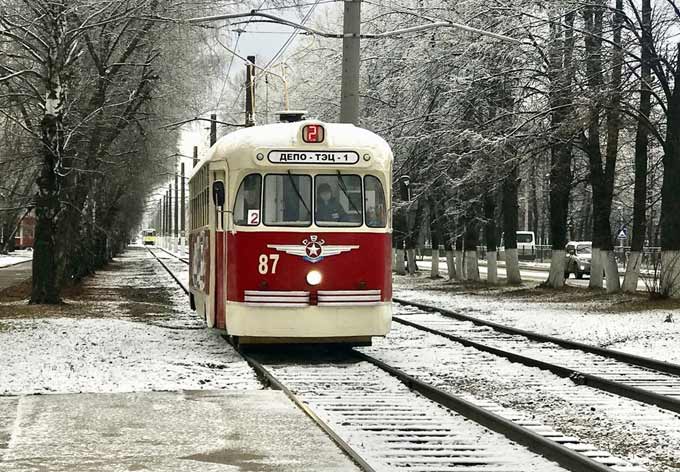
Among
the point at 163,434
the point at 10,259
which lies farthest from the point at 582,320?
the point at 10,259

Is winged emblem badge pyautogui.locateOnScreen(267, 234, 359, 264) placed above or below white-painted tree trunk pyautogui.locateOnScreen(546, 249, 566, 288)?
above

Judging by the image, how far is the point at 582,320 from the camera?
2173 cm

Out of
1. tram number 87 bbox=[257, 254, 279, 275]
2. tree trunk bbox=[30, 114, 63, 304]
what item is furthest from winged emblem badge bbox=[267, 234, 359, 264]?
tree trunk bbox=[30, 114, 63, 304]

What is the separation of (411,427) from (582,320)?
12.9m

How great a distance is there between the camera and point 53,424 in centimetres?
932

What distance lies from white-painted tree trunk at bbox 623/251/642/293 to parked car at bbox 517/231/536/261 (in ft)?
162

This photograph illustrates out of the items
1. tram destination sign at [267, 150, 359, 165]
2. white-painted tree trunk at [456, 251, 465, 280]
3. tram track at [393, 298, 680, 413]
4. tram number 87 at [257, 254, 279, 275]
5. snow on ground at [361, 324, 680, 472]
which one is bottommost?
snow on ground at [361, 324, 680, 472]

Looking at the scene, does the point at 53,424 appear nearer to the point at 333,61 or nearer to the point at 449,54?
the point at 449,54

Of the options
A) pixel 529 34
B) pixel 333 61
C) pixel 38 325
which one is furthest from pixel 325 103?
pixel 38 325

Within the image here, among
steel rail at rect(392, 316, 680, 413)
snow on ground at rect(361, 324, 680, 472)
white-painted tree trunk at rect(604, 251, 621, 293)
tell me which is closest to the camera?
snow on ground at rect(361, 324, 680, 472)

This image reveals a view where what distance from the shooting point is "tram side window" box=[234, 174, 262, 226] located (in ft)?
48.1

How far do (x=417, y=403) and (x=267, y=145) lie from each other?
16.4 ft

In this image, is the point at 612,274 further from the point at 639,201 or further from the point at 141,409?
the point at 141,409

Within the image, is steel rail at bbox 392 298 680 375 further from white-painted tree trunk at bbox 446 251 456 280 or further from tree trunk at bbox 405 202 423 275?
tree trunk at bbox 405 202 423 275
